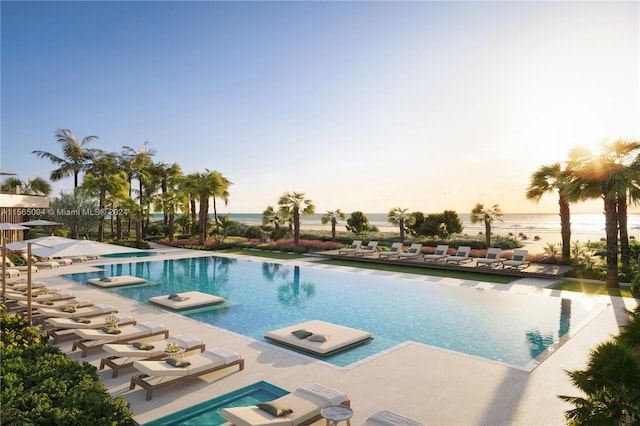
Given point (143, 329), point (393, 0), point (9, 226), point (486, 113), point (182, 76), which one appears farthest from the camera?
point (182, 76)

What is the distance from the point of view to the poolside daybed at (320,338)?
8241 millimetres

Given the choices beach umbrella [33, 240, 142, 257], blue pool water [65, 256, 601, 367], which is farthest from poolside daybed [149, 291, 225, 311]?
beach umbrella [33, 240, 142, 257]

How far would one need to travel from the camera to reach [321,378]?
6.73 meters

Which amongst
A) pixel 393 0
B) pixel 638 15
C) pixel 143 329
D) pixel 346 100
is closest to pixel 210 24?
pixel 393 0

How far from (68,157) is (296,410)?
3876 cm

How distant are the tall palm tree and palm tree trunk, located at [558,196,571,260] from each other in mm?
37866

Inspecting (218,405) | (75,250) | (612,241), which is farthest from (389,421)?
(612,241)

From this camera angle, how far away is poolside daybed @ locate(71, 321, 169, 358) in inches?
311

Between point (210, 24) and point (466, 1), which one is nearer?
point (466, 1)

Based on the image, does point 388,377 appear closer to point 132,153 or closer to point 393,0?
point 393,0

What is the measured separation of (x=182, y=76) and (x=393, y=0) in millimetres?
13717

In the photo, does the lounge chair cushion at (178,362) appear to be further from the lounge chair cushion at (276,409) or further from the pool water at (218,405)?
the lounge chair cushion at (276,409)

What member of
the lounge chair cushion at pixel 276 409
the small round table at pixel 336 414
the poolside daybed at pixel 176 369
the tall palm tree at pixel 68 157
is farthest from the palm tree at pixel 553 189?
the tall palm tree at pixel 68 157

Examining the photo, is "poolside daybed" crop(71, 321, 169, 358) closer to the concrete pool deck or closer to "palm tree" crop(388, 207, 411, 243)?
the concrete pool deck
